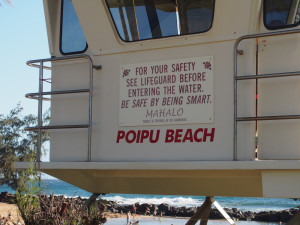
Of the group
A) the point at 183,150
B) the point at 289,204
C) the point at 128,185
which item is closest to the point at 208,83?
the point at 183,150

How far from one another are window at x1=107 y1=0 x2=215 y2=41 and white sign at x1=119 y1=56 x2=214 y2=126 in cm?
39

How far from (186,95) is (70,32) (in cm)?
205

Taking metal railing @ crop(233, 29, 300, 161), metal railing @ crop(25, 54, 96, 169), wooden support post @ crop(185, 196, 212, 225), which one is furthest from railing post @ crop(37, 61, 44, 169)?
wooden support post @ crop(185, 196, 212, 225)

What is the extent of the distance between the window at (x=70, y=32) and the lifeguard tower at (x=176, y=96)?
0.01 meters

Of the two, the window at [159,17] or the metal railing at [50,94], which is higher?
the window at [159,17]

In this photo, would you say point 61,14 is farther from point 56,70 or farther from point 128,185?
point 128,185

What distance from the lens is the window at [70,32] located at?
6863mm

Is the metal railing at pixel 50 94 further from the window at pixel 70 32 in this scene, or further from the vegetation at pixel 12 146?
the vegetation at pixel 12 146

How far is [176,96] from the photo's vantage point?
5961 millimetres

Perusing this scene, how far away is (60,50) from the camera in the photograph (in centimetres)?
698

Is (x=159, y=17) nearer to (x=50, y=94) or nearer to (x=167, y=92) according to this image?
(x=167, y=92)

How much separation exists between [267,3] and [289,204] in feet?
97.7

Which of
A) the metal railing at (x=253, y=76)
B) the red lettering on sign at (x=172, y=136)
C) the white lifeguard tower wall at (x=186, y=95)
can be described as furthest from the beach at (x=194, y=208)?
the metal railing at (x=253, y=76)

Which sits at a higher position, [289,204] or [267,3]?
[267,3]
